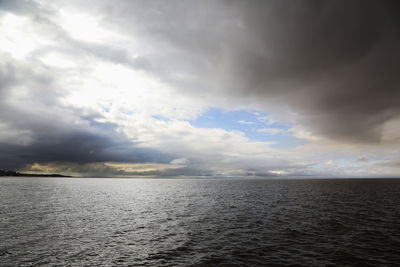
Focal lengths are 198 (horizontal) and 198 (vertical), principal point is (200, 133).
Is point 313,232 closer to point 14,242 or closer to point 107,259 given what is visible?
point 107,259

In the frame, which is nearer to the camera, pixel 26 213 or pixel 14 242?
pixel 14 242

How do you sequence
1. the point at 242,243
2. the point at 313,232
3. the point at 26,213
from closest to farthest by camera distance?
the point at 242,243, the point at 313,232, the point at 26,213

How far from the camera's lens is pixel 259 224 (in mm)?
35594

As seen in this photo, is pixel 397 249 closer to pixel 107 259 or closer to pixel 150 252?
pixel 150 252

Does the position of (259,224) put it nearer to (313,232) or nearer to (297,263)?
(313,232)

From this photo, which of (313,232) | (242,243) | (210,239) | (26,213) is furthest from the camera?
(26,213)

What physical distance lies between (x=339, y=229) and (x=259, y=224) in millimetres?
12479

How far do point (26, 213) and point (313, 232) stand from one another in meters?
58.3

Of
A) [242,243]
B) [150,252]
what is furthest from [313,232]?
[150,252]

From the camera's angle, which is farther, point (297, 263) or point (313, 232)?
point (313, 232)

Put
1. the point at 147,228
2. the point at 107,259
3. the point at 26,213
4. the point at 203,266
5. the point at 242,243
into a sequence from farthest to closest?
the point at 26,213
the point at 147,228
the point at 242,243
the point at 107,259
the point at 203,266

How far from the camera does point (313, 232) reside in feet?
99.7

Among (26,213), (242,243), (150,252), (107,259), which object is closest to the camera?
(107,259)

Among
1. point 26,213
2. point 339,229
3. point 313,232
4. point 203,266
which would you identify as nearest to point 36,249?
point 203,266
